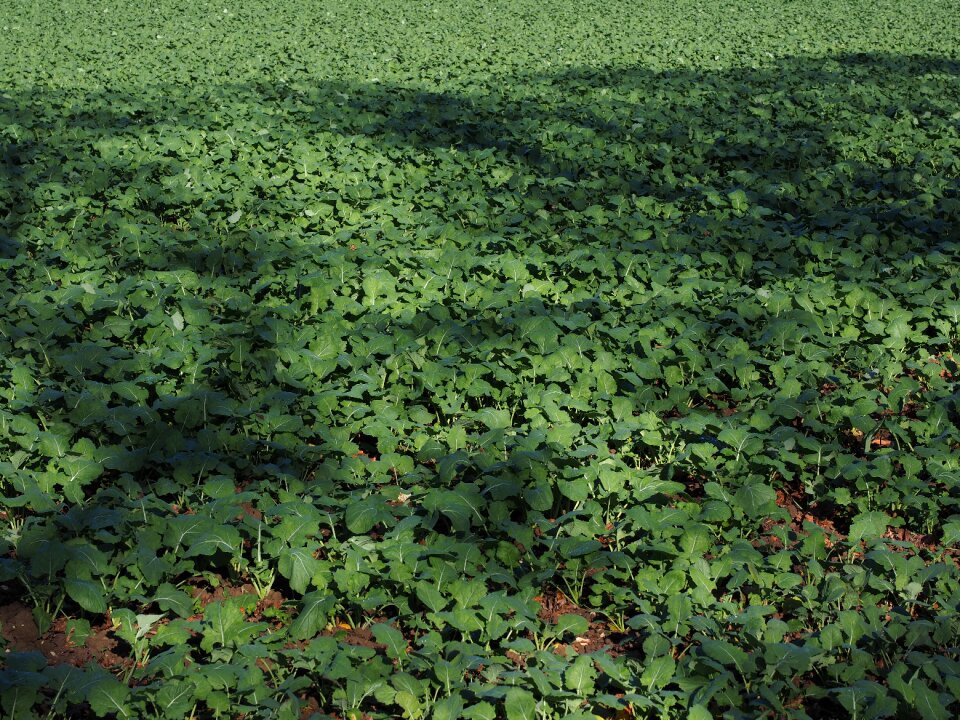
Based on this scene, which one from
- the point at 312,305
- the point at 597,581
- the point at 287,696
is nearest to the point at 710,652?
the point at 597,581

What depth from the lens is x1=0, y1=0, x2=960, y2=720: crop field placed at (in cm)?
306

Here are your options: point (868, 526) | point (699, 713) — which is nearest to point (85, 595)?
point (699, 713)

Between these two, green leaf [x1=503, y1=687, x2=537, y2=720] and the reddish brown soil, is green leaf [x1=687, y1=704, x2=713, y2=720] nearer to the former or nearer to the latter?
green leaf [x1=503, y1=687, x2=537, y2=720]

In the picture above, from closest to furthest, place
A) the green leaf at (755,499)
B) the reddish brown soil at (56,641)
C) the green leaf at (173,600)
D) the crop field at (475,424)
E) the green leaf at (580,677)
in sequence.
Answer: the green leaf at (580,677)
the crop field at (475,424)
the reddish brown soil at (56,641)
the green leaf at (173,600)
the green leaf at (755,499)

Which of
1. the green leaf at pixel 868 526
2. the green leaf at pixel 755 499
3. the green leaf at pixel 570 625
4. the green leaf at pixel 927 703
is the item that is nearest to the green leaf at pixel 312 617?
the green leaf at pixel 570 625

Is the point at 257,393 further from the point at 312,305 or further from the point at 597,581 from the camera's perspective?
the point at 597,581

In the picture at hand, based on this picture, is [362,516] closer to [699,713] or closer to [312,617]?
[312,617]

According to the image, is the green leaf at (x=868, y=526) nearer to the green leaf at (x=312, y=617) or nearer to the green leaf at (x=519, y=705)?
the green leaf at (x=519, y=705)

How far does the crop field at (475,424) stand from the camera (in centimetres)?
306

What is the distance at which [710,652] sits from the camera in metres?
3.03

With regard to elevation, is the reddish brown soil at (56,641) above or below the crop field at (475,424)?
below

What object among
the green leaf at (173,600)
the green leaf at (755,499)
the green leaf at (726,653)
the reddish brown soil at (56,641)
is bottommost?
the reddish brown soil at (56,641)

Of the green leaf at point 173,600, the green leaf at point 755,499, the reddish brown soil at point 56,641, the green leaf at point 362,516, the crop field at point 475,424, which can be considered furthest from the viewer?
the green leaf at point 755,499

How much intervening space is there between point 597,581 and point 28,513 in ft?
8.07
